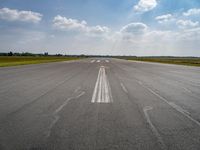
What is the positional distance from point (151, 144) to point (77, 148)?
4.63 ft

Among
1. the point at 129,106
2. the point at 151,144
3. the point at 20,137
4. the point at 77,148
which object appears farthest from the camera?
the point at 129,106

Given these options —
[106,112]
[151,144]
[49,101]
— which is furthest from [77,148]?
[49,101]

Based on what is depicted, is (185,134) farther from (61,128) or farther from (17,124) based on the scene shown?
(17,124)

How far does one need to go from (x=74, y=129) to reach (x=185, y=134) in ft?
8.12

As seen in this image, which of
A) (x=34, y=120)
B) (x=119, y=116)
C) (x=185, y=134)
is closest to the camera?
(x=185, y=134)

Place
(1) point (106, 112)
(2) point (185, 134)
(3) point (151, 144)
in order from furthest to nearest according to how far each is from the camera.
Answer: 1. (1) point (106, 112)
2. (2) point (185, 134)
3. (3) point (151, 144)

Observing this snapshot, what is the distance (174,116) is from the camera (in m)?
5.45

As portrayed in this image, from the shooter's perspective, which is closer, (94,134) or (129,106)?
(94,134)

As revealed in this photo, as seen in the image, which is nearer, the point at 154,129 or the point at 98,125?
the point at 154,129

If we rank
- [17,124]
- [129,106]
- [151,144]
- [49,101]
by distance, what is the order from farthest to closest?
1. [49,101]
2. [129,106]
3. [17,124]
4. [151,144]

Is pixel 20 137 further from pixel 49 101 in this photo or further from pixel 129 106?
pixel 129 106

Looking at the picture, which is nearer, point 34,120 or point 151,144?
A: point 151,144

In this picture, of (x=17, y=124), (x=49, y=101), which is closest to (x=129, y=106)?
(x=49, y=101)

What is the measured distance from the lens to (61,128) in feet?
14.3
